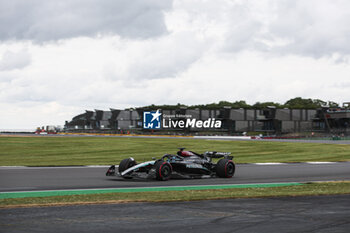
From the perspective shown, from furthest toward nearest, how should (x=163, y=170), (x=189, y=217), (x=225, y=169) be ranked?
A: (x=225, y=169), (x=163, y=170), (x=189, y=217)

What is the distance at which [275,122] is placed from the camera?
9925 centimetres

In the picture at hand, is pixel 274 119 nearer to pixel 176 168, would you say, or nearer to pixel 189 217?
pixel 176 168

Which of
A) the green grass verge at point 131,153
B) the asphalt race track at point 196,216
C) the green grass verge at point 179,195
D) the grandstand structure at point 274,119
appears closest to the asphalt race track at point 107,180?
the green grass verge at point 179,195

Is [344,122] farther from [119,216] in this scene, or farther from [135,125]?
[119,216]

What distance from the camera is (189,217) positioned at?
8891 mm

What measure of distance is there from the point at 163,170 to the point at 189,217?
7409 mm

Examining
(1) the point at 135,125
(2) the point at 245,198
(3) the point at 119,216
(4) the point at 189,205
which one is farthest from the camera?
(1) the point at 135,125

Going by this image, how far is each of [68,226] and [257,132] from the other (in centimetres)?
9346

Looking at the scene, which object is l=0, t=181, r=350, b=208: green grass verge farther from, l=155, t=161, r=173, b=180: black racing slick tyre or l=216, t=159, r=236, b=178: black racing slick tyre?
l=216, t=159, r=236, b=178: black racing slick tyre

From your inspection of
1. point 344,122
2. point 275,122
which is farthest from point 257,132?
point 344,122

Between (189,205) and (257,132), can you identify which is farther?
(257,132)

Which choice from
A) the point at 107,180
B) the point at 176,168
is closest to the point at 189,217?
the point at 107,180

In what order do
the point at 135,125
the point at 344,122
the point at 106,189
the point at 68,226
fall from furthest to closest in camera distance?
the point at 135,125 → the point at 344,122 → the point at 106,189 → the point at 68,226

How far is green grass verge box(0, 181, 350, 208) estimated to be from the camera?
10.9 metres
